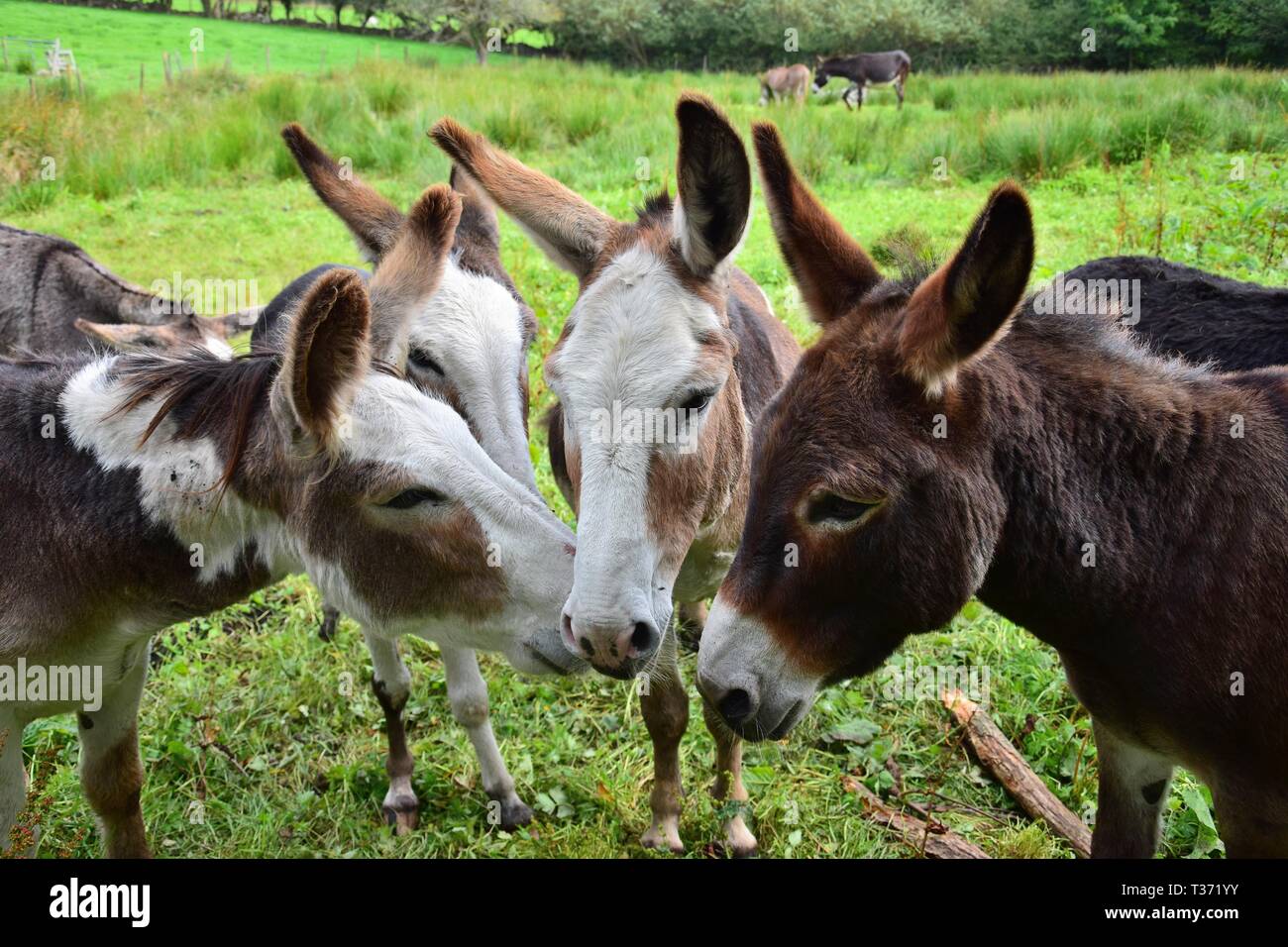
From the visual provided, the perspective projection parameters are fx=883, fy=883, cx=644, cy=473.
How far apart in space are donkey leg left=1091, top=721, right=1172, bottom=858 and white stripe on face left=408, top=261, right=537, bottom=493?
2.04 metres

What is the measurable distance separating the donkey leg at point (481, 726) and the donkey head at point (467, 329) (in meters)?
1.09

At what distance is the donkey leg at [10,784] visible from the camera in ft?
9.10

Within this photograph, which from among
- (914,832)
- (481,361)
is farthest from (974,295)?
(914,832)

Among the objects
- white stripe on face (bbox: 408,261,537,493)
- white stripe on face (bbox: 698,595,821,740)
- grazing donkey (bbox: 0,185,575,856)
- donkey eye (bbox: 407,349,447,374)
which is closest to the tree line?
white stripe on face (bbox: 408,261,537,493)

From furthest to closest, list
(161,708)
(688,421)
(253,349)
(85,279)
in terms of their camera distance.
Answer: (85,279) < (161,708) < (253,349) < (688,421)

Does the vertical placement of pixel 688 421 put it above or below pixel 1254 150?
below

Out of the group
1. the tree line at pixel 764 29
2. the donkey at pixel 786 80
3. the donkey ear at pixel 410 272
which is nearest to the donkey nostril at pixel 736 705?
the donkey ear at pixel 410 272

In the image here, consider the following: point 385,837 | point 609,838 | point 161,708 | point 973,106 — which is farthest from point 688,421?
point 973,106

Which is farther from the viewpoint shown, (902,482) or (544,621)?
(544,621)

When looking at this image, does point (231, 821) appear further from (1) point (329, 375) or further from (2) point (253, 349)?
(1) point (329, 375)

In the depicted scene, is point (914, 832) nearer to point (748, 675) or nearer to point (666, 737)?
point (666, 737)

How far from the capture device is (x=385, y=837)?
374 centimetres

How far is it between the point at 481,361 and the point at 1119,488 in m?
2.13
